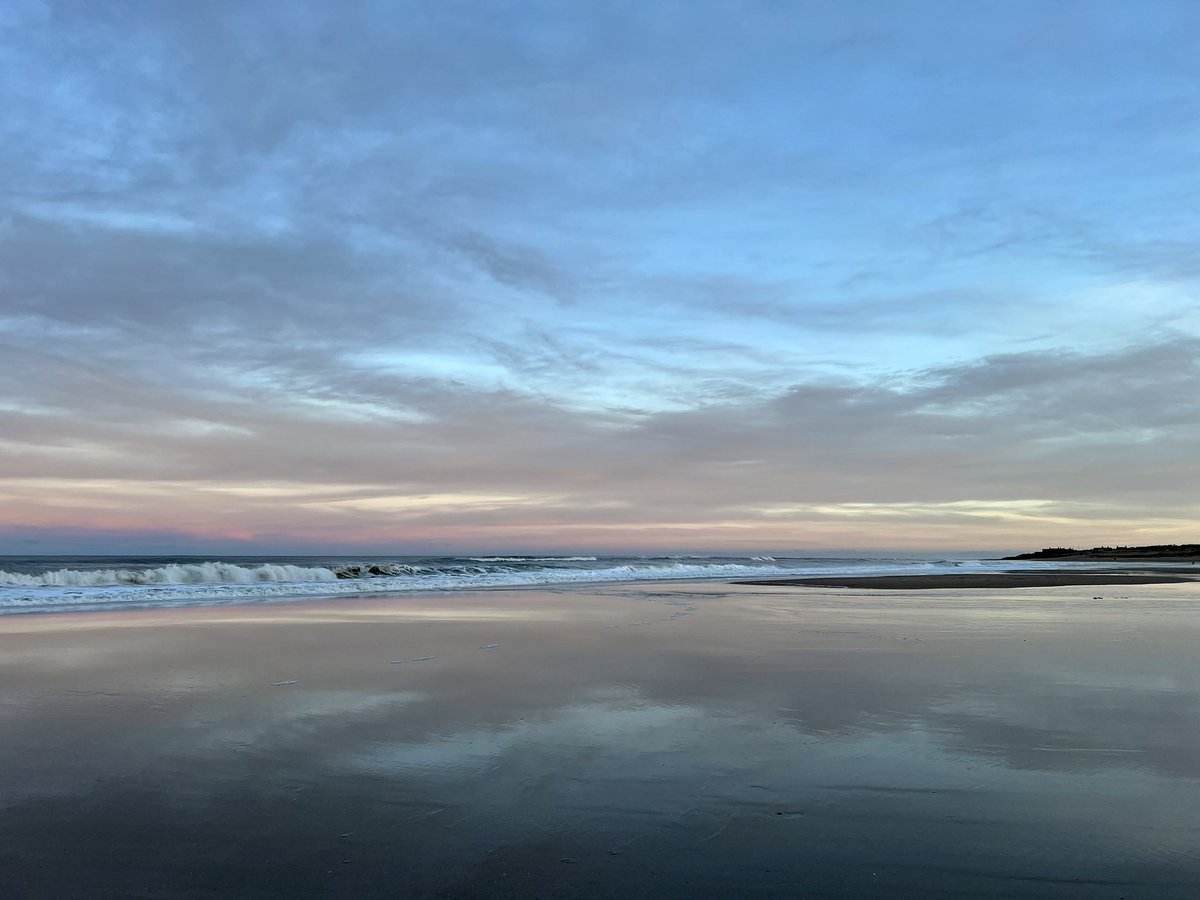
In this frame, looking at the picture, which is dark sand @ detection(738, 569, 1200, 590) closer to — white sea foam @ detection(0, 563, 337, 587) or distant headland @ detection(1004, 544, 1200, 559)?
white sea foam @ detection(0, 563, 337, 587)

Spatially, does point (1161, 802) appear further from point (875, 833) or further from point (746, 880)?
point (746, 880)

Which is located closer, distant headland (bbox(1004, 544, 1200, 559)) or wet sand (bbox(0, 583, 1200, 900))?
wet sand (bbox(0, 583, 1200, 900))

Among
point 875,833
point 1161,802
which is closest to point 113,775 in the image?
point 875,833

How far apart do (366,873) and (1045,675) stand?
7667mm

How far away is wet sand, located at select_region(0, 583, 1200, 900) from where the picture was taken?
3771mm

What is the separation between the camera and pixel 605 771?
5.36 metres

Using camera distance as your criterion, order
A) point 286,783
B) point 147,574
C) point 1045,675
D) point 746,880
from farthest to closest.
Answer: point 147,574 < point 1045,675 < point 286,783 < point 746,880

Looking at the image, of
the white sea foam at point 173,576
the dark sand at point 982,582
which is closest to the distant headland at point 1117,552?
the dark sand at point 982,582

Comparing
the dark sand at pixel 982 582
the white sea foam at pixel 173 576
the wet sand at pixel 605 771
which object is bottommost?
the wet sand at pixel 605 771

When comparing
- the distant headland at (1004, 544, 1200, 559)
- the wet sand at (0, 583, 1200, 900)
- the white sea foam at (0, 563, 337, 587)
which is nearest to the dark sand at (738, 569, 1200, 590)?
the wet sand at (0, 583, 1200, 900)

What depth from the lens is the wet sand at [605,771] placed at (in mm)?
3771

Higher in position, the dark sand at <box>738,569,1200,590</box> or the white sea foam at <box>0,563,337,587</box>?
the white sea foam at <box>0,563,337,587</box>

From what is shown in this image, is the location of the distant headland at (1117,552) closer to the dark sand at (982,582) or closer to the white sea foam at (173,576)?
the dark sand at (982,582)

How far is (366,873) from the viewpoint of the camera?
376cm
